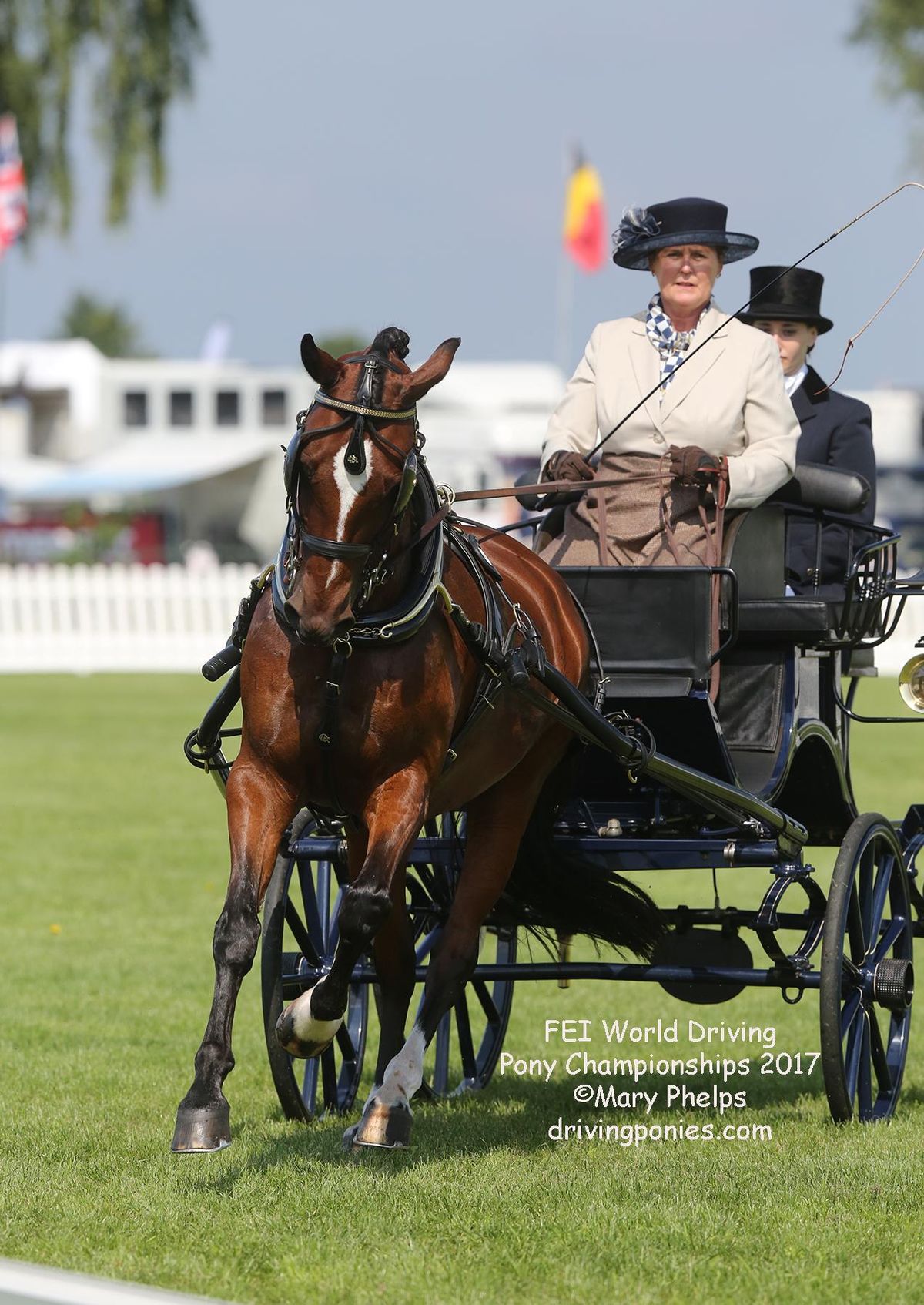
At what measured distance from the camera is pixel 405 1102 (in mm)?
4898

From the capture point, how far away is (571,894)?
226 inches

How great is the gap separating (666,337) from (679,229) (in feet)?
1.11

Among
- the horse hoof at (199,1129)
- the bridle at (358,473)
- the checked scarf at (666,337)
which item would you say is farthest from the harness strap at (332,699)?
the checked scarf at (666,337)

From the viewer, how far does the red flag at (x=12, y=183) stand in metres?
26.5

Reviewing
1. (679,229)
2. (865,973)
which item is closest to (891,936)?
(865,973)

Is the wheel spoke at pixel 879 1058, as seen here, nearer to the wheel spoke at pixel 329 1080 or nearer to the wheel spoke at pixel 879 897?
the wheel spoke at pixel 879 897

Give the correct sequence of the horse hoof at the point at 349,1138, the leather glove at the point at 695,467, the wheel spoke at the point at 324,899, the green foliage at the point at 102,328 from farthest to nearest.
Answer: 1. the green foliage at the point at 102,328
2. the wheel spoke at the point at 324,899
3. the leather glove at the point at 695,467
4. the horse hoof at the point at 349,1138

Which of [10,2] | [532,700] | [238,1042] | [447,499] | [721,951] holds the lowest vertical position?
[238,1042]

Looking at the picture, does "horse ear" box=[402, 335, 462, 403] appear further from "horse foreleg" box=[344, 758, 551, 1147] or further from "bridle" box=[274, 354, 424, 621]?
"horse foreleg" box=[344, 758, 551, 1147]

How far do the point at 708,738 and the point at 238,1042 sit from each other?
2369 millimetres

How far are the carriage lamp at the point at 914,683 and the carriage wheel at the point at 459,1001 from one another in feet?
4.75

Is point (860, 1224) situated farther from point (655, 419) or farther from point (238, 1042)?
point (238, 1042)

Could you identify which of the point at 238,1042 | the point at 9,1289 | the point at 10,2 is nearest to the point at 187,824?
the point at 238,1042

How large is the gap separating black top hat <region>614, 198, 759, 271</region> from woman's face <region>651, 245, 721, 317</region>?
4 centimetres
